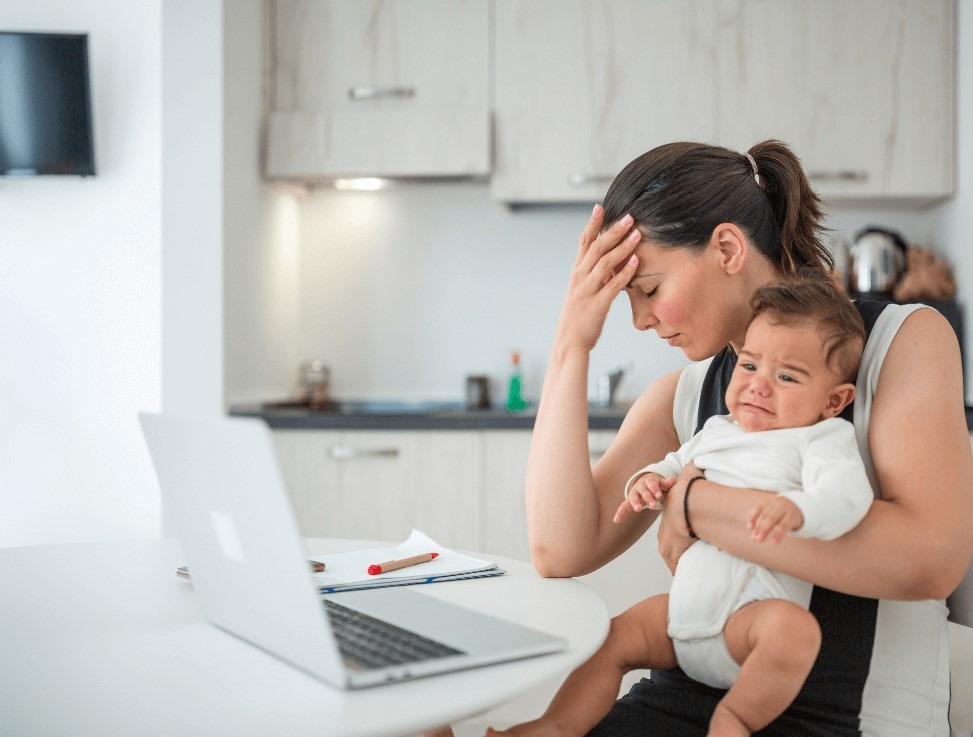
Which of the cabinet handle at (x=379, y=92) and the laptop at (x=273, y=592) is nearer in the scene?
the laptop at (x=273, y=592)

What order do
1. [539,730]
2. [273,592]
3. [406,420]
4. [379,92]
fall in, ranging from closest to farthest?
[273,592] < [539,730] < [406,420] < [379,92]

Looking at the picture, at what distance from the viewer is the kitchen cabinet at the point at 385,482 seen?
9.74 feet

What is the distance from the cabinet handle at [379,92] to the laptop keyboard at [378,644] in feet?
8.16

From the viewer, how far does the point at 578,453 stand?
1.44m

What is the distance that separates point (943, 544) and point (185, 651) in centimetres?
81

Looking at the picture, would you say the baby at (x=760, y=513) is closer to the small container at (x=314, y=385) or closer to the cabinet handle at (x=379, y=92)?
the cabinet handle at (x=379, y=92)

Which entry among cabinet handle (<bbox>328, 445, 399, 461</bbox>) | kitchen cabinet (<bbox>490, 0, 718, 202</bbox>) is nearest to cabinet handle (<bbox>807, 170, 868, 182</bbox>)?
kitchen cabinet (<bbox>490, 0, 718, 202</bbox>)

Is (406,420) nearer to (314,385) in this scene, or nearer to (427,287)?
(314,385)

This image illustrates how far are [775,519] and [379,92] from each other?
8.31 ft

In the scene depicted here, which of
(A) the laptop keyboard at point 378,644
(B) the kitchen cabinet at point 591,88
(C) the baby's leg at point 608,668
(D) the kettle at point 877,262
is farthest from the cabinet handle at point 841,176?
(A) the laptop keyboard at point 378,644

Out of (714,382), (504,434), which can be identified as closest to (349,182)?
(504,434)

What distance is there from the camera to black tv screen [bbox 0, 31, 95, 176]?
280cm

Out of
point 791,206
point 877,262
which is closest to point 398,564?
point 791,206

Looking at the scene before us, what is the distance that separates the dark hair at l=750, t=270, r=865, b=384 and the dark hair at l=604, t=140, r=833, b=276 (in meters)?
0.18
